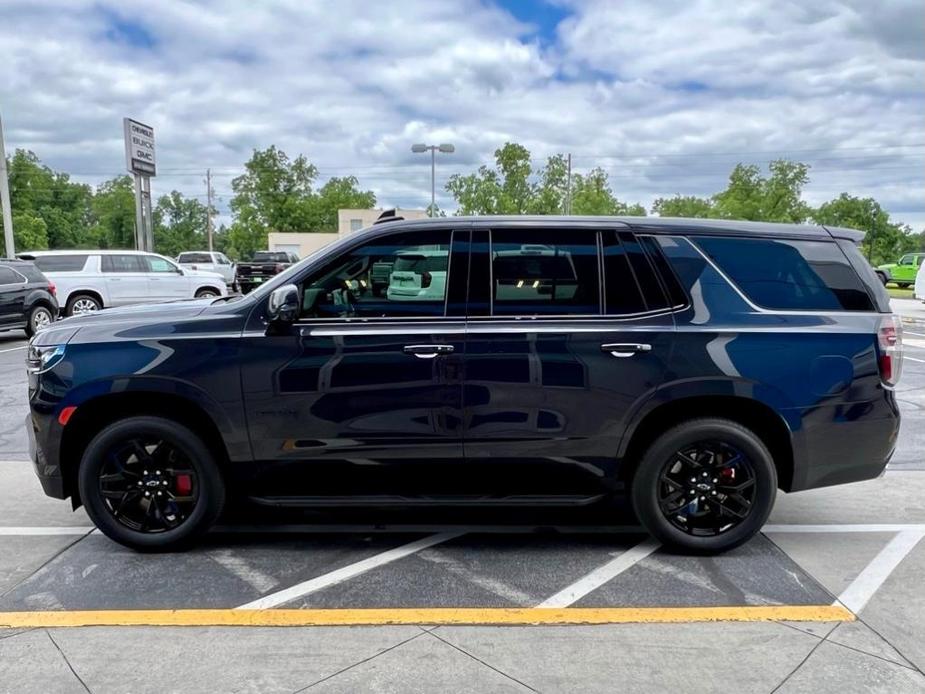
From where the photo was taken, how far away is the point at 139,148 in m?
23.7

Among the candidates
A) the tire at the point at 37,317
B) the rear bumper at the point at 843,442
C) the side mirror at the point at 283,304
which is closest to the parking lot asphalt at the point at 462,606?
the rear bumper at the point at 843,442

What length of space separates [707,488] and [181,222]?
113 m

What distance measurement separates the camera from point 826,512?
182 inches

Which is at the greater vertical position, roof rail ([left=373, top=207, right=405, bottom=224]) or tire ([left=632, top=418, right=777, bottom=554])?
roof rail ([left=373, top=207, right=405, bottom=224])

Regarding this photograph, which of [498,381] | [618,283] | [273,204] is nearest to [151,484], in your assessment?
[498,381]

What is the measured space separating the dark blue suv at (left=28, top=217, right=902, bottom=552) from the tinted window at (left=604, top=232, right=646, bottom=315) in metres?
0.01

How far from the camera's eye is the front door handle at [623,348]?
3.62 meters

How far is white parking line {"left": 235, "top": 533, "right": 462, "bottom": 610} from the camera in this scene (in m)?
3.31

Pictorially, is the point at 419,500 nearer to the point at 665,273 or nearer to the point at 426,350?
the point at 426,350

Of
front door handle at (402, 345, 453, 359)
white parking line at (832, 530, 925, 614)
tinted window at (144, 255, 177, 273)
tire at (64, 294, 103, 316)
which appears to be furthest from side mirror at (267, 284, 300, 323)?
tinted window at (144, 255, 177, 273)

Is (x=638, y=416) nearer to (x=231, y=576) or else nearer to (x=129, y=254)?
(x=231, y=576)

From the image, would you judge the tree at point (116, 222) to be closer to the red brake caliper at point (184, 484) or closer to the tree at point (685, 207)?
the tree at point (685, 207)

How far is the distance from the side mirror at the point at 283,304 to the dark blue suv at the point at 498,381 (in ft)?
0.04

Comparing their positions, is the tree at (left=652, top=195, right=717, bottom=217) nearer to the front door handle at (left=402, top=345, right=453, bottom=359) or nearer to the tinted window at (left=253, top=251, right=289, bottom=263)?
the tinted window at (left=253, top=251, right=289, bottom=263)
